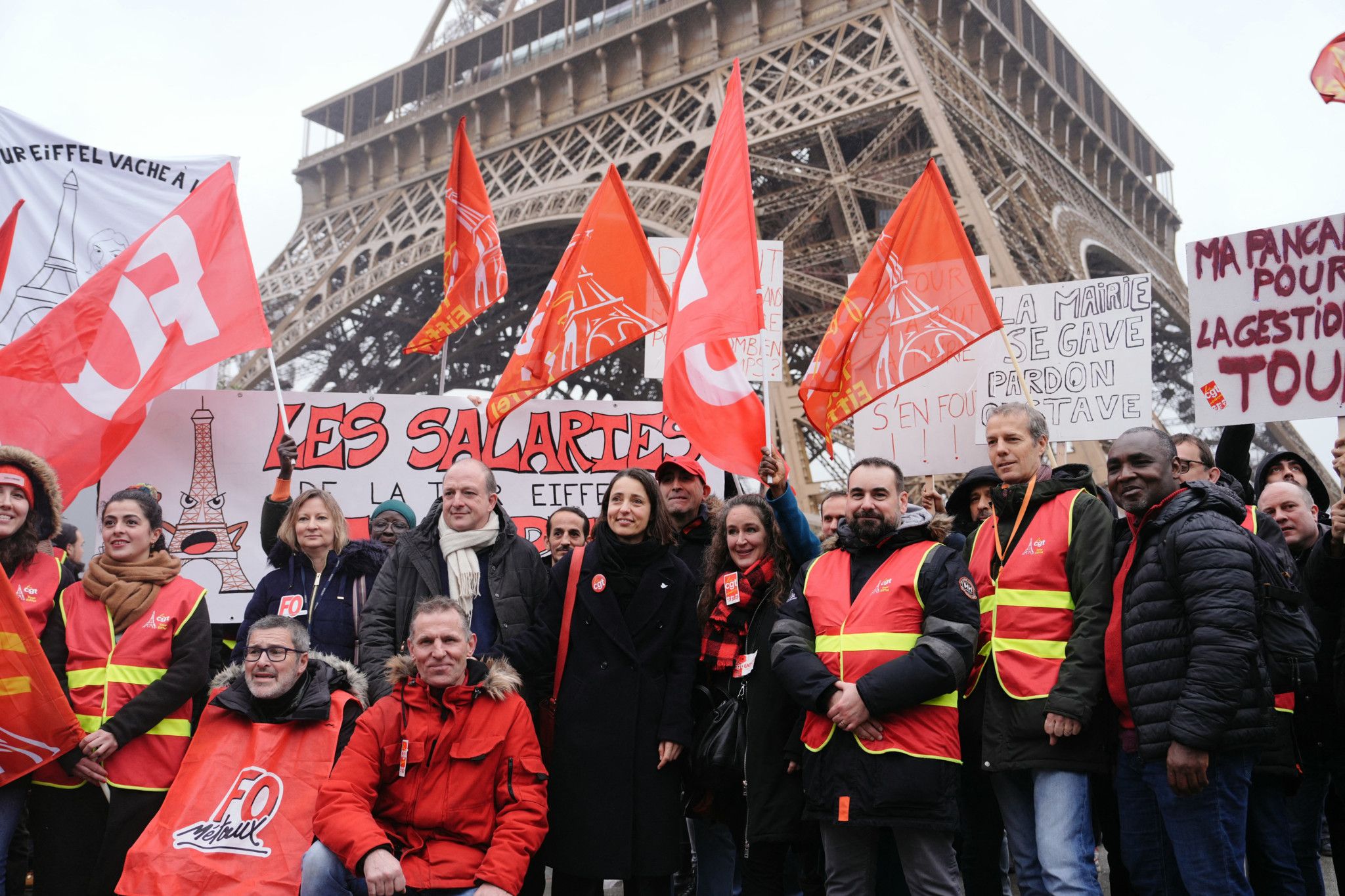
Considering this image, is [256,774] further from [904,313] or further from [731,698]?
[904,313]

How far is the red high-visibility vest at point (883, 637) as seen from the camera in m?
3.29

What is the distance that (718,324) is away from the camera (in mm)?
4562

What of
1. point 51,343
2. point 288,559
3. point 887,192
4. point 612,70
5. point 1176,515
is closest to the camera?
point 1176,515

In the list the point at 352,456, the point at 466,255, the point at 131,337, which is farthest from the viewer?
the point at 466,255

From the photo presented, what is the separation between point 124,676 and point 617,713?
1.80 meters

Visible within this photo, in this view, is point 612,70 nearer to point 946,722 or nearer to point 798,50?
point 798,50

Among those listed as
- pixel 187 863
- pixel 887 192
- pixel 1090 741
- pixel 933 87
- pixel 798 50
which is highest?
pixel 798 50

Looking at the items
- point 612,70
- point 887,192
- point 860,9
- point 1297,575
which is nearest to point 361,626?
point 1297,575

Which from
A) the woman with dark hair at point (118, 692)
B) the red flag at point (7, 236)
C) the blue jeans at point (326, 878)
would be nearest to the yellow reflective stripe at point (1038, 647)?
the blue jeans at point (326, 878)

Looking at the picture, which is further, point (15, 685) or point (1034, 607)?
point (15, 685)

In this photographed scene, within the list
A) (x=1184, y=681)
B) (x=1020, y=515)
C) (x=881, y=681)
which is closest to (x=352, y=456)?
(x=881, y=681)

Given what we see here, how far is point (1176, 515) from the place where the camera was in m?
3.26

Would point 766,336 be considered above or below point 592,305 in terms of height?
below

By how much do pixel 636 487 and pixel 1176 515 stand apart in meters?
1.80
